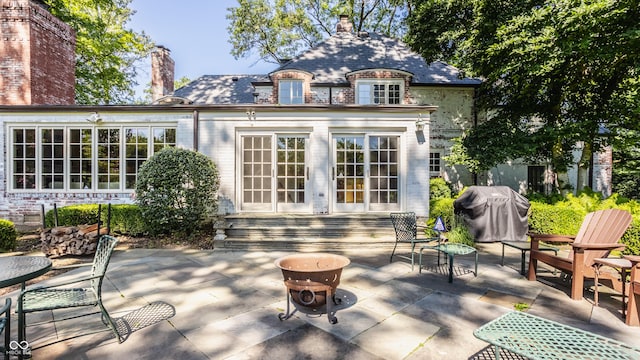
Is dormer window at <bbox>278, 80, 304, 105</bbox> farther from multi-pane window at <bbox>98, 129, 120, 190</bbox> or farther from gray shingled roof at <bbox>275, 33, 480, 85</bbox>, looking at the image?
multi-pane window at <bbox>98, 129, 120, 190</bbox>

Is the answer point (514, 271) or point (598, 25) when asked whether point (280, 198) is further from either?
point (598, 25)

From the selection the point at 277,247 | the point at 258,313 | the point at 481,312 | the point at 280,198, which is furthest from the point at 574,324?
the point at 280,198

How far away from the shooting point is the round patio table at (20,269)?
2.51 m

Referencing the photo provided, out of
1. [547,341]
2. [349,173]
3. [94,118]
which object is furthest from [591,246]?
[94,118]

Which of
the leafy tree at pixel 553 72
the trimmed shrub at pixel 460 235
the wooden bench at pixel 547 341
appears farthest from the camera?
the leafy tree at pixel 553 72

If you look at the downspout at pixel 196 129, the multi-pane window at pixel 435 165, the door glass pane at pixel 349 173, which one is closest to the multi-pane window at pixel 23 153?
the downspout at pixel 196 129

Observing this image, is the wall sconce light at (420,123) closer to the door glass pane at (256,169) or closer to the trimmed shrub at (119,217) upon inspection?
the door glass pane at (256,169)

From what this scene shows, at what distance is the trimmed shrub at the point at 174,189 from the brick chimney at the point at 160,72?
9297 mm

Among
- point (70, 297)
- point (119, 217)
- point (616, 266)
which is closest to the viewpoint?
point (70, 297)

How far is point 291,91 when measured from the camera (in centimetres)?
1185

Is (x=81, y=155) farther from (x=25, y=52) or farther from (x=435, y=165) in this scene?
(x=435, y=165)

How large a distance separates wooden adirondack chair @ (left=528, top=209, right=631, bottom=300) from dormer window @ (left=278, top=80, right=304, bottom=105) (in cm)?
951
